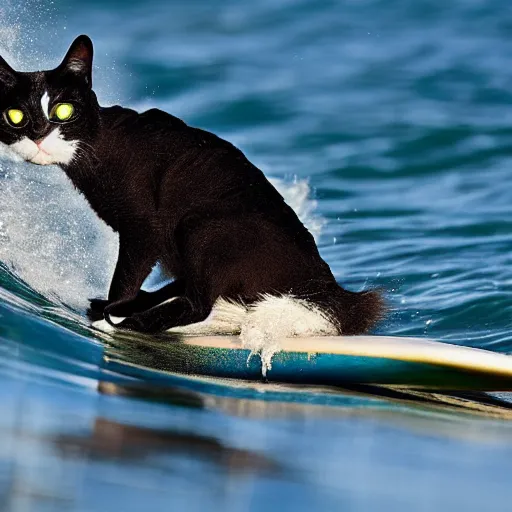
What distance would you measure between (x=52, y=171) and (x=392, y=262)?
157cm

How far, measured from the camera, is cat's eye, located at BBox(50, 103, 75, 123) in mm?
2797

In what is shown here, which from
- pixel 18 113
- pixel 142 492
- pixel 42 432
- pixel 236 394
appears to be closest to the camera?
pixel 142 492

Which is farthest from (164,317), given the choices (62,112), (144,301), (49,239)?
(62,112)

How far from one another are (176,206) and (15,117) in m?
0.49

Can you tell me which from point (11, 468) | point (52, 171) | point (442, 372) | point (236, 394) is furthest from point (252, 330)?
point (11, 468)

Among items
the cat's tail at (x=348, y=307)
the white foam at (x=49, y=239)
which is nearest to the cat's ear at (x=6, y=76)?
the white foam at (x=49, y=239)

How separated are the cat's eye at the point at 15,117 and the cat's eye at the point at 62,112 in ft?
0.25

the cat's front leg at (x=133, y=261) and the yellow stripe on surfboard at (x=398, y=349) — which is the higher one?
the cat's front leg at (x=133, y=261)

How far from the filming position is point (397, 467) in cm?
194

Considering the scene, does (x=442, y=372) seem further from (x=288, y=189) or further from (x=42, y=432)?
(x=288, y=189)

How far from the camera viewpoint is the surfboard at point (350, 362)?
271 centimetres

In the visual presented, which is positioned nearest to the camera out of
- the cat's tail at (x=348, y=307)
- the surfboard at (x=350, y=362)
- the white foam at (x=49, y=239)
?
the surfboard at (x=350, y=362)

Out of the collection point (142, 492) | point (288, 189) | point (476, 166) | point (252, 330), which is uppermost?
point (476, 166)

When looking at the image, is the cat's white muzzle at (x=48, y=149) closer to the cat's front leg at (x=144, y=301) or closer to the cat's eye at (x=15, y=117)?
the cat's eye at (x=15, y=117)
